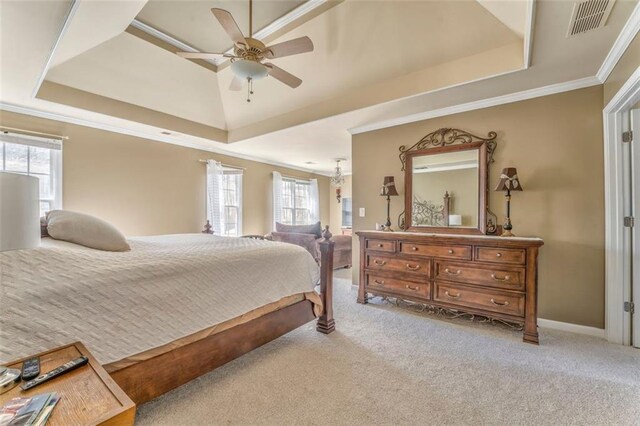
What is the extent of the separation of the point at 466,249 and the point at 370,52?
2287 mm

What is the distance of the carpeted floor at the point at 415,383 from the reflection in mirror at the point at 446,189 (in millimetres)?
1298

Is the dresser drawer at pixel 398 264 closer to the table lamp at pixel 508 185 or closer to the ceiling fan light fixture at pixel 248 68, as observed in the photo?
the table lamp at pixel 508 185

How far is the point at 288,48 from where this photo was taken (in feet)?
7.54

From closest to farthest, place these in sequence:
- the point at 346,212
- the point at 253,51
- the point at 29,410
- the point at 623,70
A: the point at 29,410 < the point at 623,70 < the point at 253,51 < the point at 346,212

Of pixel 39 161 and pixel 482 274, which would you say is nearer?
pixel 482 274

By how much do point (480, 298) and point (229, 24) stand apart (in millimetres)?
3222

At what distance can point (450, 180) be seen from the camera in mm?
3391

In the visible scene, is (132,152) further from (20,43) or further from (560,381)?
(560,381)

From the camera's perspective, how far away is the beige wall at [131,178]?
368 cm

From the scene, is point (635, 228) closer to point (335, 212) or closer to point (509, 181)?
point (509, 181)

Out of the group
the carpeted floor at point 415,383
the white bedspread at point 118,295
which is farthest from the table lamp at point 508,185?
the white bedspread at point 118,295

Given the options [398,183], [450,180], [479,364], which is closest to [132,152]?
[398,183]

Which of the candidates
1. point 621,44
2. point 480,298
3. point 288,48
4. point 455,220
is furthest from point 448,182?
point 288,48

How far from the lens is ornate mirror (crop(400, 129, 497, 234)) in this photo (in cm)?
314
